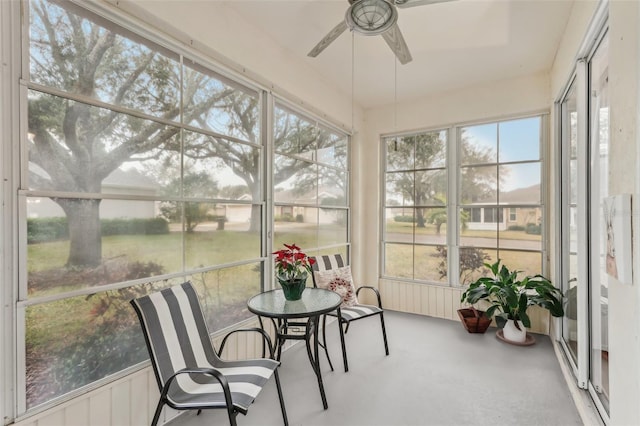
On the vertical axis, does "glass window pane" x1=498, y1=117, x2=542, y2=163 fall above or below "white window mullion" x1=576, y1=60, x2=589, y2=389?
above

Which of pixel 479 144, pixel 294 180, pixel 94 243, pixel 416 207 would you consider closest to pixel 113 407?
pixel 94 243

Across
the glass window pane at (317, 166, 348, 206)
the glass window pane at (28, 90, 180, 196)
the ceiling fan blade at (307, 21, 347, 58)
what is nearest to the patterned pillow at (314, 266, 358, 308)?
the glass window pane at (317, 166, 348, 206)

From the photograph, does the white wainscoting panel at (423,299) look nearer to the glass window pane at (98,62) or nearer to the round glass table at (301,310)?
the round glass table at (301,310)

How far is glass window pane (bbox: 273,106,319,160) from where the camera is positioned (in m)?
3.09

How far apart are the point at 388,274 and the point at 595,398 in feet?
8.79

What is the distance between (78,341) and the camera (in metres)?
1.66

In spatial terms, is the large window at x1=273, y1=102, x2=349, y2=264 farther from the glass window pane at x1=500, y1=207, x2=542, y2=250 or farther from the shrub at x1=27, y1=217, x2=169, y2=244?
the glass window pane at x1=500, y1=207, x2=542, y2=250

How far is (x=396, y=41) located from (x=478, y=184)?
2446 millimetres

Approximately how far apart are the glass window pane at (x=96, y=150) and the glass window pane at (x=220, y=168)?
0.12 m

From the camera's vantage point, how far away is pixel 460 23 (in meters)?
2.60

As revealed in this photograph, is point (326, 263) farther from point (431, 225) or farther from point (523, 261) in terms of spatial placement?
point (523, 261)

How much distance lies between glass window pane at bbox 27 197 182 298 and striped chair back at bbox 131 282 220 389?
26 cm

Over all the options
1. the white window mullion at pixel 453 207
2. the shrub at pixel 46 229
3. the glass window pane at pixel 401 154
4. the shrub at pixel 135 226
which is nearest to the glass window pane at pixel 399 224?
the white window mullion at pixel 453 207

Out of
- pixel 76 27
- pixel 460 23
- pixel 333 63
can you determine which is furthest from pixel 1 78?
pixel 460 23
